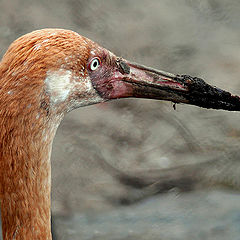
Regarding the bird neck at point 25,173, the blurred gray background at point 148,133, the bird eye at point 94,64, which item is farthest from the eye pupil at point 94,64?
the blurred gray background at point 148,133

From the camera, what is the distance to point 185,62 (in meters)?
4.83

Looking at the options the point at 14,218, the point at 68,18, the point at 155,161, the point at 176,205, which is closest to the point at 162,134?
the point at 155,161

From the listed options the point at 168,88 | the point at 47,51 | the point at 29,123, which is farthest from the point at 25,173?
the point at 168,88

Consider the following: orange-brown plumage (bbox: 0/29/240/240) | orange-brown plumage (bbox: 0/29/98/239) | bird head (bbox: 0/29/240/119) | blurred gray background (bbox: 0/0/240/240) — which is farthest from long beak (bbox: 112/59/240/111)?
blurred gray background (bbox: 0/0/240/240)

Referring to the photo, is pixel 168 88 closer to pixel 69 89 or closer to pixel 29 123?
pixel 69 89

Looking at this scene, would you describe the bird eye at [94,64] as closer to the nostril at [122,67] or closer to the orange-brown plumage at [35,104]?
the orange-brown plumage at [35,104]

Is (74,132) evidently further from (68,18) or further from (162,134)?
(68,18)

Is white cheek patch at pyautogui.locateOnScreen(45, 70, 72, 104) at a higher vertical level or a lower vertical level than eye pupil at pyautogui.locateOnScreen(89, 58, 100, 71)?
lower

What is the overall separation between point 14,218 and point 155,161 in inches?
76.3

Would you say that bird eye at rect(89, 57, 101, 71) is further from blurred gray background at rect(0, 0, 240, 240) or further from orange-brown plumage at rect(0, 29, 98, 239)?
blurred gray background at rect(0, 0, 240, 240)

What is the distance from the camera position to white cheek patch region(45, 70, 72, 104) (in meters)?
→ 2.26

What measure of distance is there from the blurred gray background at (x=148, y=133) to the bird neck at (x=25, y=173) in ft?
4.31

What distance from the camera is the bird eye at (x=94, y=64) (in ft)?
8.24

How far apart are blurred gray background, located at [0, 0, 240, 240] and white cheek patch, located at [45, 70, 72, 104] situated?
5.16 feet
